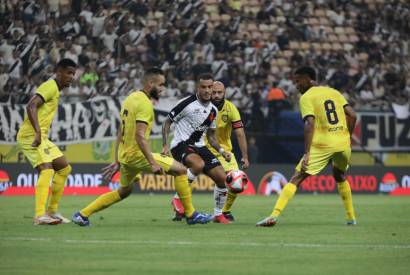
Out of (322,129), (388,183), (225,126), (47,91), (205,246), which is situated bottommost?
(388,183)

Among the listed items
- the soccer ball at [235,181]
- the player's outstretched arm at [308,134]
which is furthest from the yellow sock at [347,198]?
the soccer ball at [235,181]

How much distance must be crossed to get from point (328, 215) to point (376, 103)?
13405 millimetres

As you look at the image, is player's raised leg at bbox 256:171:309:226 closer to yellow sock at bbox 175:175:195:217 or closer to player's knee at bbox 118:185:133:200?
yellow sock at bbox 175:175:195:217

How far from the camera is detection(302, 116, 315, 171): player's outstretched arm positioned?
47.1 ft

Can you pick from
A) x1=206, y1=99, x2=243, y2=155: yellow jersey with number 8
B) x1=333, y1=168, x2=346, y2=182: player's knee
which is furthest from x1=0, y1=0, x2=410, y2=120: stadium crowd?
x1=333, y1=168, x2=346, y2=182: player's knee

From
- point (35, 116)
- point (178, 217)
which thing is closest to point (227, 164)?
point (178, 217)

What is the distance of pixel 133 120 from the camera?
14.1 metres

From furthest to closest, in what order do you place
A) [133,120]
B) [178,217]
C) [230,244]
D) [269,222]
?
1. [178,217]
2. [269,222]
3. [133,120]
4. [230,244]

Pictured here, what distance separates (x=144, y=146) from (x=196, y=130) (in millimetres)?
2265

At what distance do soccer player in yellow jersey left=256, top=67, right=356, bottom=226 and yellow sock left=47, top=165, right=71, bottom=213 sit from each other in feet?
10.2

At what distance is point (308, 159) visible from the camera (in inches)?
570

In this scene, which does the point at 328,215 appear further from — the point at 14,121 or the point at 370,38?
the point at 370,38

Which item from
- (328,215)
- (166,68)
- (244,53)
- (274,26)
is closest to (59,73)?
(328,215)

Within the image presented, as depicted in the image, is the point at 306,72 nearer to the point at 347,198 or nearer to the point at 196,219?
the point at 347,198
